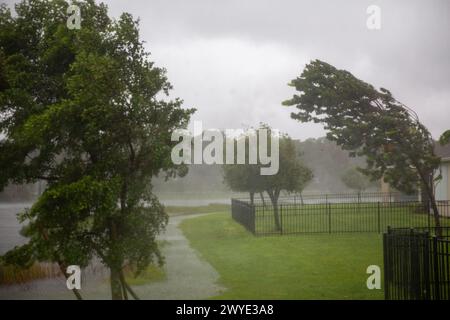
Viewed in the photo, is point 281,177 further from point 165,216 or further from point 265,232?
point 165,216

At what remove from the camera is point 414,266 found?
7387 millimetres

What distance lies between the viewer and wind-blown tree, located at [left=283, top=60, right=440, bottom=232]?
1398 centimetres

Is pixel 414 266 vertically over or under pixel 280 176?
under

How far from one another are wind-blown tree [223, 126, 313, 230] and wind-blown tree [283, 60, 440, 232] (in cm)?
429

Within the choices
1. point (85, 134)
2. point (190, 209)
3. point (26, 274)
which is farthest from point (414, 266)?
point (190, 209)

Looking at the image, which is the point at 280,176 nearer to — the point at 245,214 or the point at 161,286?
the point at 245,214

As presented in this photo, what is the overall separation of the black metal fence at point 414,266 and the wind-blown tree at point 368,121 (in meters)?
6.48

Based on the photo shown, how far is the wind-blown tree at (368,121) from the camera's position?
1398 centimetres

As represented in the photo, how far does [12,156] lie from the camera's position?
7.14 m

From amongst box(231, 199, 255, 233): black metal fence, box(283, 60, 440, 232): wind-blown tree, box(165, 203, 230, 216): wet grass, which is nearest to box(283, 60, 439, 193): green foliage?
box(283, 60, 440, 232): wind-blown tree

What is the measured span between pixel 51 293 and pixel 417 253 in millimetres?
7514

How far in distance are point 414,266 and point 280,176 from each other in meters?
11.6

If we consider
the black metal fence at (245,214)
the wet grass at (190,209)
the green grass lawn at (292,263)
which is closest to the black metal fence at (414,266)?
the green grass lawn at (292,263)

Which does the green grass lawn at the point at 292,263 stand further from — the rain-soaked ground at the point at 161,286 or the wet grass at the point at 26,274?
the wet grass at the point at 26,274
